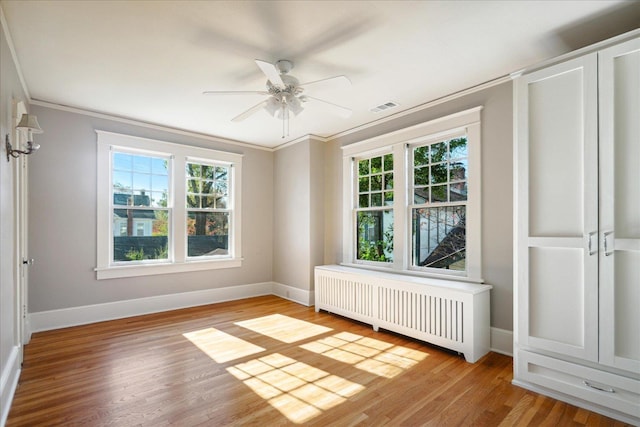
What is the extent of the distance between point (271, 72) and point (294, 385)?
253cm

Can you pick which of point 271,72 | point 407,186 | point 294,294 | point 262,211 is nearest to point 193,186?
point 262,211

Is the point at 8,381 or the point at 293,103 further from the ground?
the point at 293,103

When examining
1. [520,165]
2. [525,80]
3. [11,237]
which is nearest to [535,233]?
[520,165]

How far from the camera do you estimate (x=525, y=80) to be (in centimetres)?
252

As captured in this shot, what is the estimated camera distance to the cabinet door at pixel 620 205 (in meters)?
2.04

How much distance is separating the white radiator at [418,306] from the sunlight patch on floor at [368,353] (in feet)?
0.99

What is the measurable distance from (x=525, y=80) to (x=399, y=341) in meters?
2.83

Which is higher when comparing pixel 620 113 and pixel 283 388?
pixel 620 113

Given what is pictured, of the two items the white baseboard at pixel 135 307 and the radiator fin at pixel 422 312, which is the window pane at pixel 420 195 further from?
the white baseboard at pixel 135 307

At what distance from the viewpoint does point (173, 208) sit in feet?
16.1

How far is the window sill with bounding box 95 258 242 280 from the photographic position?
429 cm

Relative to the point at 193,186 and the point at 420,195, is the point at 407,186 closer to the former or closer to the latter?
the point at 420,195

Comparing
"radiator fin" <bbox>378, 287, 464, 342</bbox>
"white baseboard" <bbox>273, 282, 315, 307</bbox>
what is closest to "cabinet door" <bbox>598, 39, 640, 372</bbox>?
"radiator fin" <bbox>378, 287, 464, 342</bbox>

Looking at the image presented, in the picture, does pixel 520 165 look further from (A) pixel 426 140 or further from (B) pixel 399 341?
(B) pixel 399 341
